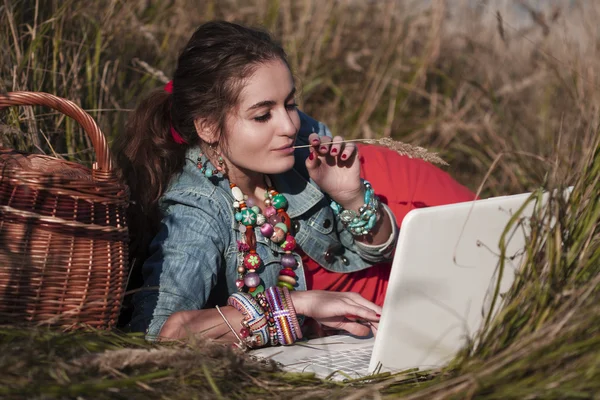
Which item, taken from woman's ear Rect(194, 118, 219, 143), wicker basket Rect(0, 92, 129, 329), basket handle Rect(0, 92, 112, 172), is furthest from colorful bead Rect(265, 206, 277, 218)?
basket handle Rect(0, 92, 112, 172)

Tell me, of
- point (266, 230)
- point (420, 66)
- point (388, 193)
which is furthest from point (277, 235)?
point (420, 66)

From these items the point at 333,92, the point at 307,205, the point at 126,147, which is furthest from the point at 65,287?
the point at 333,92

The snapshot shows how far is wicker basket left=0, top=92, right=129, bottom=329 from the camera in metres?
1.96

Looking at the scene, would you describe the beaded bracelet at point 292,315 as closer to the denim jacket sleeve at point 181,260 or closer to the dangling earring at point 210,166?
the denim jacket sleeve at point 181,260

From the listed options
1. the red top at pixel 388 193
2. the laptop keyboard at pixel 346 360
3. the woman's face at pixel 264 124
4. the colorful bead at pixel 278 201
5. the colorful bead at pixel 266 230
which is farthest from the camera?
the red top at pixel 388 193

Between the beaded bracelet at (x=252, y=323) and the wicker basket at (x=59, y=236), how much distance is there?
16.0 inches

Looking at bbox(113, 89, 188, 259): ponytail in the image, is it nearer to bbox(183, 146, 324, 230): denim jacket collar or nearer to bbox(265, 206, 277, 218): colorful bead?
bbox(183, 146, 324, 230): denim jacket collar

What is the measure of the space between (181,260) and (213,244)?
0.44ft

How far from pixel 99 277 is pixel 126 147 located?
2.54 ft

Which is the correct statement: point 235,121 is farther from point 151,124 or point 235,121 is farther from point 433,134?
point 433,134

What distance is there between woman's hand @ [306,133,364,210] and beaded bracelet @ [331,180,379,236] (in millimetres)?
36

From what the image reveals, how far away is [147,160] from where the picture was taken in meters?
2.65

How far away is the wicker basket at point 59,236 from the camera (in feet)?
6.42

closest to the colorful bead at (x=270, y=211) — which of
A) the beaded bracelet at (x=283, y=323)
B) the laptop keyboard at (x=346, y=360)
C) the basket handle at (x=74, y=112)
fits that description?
the beaded bracelet at (x=283, y=323)
